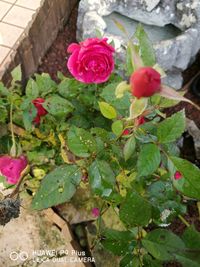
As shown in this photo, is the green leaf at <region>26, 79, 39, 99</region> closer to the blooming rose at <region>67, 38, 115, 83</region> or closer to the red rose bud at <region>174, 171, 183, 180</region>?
the blooming rose at <region>67, 38, 115, 83</region>

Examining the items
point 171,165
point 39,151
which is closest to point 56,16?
point 39,151

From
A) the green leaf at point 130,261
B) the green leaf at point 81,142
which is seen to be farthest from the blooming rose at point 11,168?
the green leaf at point 130,261

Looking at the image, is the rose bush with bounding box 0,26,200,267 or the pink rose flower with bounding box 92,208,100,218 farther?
the pink rose flower with bounding box 92,208,100,218

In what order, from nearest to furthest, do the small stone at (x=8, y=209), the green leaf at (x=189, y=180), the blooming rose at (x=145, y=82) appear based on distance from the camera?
the blooming rose at (x=145, y=82) → the green leaf at (x=189, y=180) → the small stone at (x=8, y=209)

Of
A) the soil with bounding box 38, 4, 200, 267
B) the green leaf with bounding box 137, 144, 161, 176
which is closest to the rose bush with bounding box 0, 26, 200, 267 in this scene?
the green leaf with bounding box 137, 144, 161, 176

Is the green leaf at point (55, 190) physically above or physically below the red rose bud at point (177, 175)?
below

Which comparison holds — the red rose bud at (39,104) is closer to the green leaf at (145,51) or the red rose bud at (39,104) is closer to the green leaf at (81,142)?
the green leaf at (81,142)

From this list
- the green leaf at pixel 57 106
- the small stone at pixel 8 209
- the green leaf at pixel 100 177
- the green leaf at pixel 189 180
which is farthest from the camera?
the green leaf at pixel 57 106
